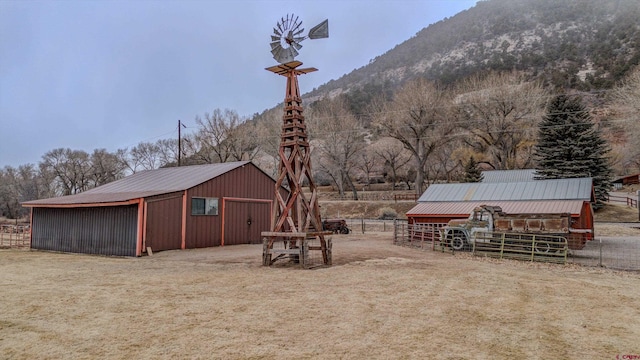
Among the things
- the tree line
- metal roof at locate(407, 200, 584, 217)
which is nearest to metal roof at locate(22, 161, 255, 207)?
metal roof at locate(407, 200, 584, 217)

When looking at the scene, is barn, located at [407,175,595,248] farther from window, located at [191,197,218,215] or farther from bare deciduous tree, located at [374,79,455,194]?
bare deciduous tree, located at [374,79,455,194]

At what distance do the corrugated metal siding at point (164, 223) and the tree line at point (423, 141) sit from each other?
3310 cm

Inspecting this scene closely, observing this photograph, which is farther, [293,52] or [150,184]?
[150,184]

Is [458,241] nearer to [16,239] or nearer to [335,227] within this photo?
[335,227]

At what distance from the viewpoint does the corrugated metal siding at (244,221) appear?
2233 cm

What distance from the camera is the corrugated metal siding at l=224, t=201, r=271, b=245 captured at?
879 inches

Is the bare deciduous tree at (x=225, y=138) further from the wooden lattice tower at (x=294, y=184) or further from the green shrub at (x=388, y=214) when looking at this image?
the wooden lattice tower at (x=294, y=184)

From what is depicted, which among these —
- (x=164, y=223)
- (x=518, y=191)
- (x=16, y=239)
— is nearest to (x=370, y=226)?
(x=518, y=191)

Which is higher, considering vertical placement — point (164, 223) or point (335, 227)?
point (164, 223)

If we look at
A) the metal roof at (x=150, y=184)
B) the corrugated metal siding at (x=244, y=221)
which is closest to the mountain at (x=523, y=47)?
the corrugated metal siding at (x=244, y=221)

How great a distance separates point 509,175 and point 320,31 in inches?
1337

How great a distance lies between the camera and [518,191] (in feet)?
87.5

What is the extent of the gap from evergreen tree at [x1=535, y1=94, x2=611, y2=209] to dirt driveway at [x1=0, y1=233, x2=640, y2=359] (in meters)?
30.1

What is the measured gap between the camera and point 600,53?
100188 mm
